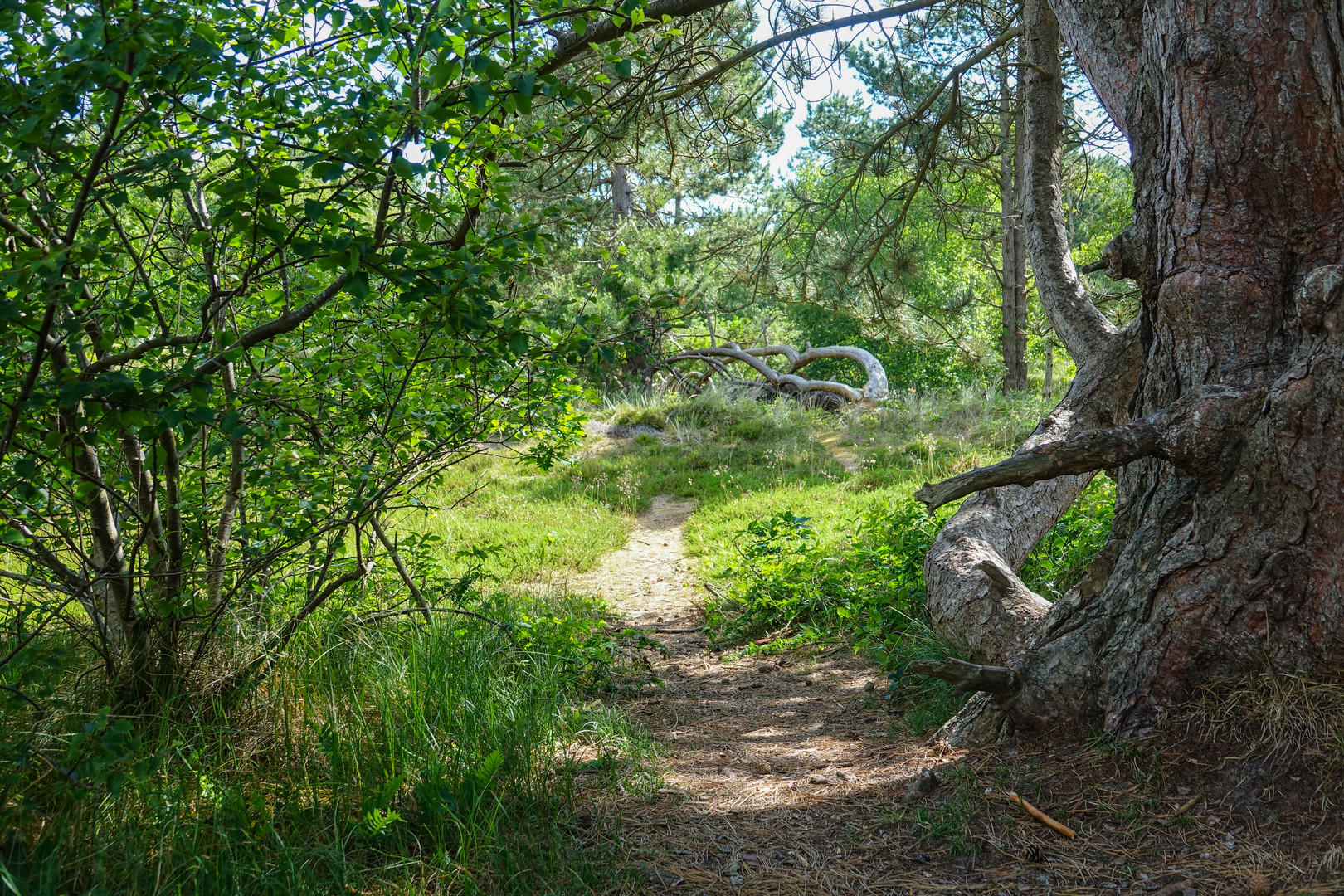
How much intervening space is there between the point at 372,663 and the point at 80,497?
3.92 ft

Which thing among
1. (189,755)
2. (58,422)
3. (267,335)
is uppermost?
(267,335)

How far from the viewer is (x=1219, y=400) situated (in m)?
2.57

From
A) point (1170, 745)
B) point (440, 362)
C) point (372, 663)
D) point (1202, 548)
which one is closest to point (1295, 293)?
point (1202, 548)

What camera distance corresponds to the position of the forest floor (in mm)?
2238

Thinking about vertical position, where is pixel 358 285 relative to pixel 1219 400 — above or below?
above

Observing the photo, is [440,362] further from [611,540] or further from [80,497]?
[611,540]

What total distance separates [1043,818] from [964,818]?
23 cm

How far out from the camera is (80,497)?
2740 mm

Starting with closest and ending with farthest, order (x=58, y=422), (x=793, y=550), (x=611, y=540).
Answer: (x=58, y=422) → (x=793, y=550) → (x=611, y=540)

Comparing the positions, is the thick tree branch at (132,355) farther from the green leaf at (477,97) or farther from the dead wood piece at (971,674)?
the dead wood piece at (971,674)

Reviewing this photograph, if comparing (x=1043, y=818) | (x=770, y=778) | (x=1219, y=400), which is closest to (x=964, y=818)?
(x=1043, y=818)

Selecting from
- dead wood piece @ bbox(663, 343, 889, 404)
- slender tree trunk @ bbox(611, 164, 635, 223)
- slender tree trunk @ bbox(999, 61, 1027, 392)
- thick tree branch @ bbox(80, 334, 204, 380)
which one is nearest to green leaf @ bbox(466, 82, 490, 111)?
thick tree branch @ bbox(80, 334, 204, 380)

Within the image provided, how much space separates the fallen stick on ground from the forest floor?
18 millimetres

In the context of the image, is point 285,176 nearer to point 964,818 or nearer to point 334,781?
point 334,781
